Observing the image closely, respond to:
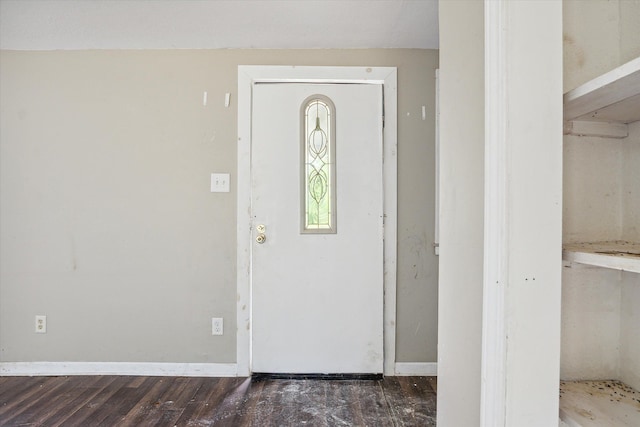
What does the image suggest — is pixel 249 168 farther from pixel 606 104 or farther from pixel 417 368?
pixel 606 104

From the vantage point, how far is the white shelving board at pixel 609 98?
56cm

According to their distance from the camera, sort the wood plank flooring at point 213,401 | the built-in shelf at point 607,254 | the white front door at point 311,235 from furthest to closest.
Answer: the white front door at point 311,235 → the wood plank flooring at point 213,401 → the built-in shelf at point 607,254

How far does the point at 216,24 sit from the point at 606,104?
6.60ft

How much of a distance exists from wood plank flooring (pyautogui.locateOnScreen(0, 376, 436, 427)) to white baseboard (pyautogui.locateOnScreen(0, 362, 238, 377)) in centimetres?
4

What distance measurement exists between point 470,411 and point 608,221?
53 centimetres

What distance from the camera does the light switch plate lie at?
2291 mm

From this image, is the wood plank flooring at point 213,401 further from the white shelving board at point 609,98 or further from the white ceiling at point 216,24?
the white ceiling at point 216,24

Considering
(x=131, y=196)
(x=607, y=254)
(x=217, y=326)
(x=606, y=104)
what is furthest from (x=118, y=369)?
(x=606, y=104)

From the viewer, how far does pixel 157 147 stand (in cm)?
230

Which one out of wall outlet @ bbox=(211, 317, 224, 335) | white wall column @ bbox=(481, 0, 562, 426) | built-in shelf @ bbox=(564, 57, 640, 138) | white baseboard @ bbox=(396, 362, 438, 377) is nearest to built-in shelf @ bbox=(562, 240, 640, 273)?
white wall column @ bbox=(481, 0, 562, 426)

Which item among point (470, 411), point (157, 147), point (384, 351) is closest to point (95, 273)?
point (157, 147)

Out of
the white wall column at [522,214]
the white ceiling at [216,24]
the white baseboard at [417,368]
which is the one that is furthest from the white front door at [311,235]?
the white wall column at [522,214]

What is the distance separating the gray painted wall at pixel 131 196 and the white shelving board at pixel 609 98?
159 centimetres

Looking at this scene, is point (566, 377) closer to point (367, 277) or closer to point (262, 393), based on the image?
point (367, 277)
